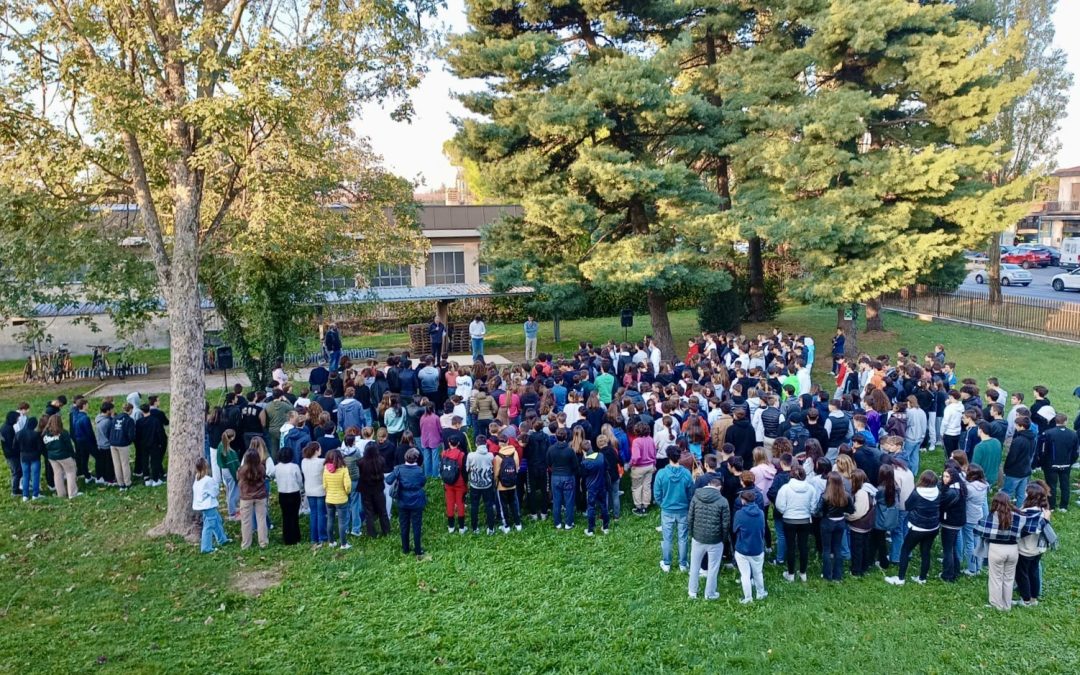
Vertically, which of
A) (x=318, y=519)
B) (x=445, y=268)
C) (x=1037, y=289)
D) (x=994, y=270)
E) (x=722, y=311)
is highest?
(x=445, y=268)

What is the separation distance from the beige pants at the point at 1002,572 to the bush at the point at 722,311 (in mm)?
16337

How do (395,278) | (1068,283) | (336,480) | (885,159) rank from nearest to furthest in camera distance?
(336,480)
(885,159)
(395,278)
(1068,283)

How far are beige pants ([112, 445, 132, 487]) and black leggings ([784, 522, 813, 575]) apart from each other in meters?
10.3

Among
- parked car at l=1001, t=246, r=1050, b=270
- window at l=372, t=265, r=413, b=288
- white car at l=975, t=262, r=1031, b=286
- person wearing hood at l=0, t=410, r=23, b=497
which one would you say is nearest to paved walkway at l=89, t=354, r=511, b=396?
person wearing hood at l=0, t=410, r=23, b=497

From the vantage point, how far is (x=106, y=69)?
30.5 ft

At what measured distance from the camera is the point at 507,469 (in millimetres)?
9633

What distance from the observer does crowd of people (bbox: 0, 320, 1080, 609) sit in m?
8.00

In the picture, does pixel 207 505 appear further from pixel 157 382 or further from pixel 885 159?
pixel 885 159

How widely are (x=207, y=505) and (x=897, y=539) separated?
338 inches

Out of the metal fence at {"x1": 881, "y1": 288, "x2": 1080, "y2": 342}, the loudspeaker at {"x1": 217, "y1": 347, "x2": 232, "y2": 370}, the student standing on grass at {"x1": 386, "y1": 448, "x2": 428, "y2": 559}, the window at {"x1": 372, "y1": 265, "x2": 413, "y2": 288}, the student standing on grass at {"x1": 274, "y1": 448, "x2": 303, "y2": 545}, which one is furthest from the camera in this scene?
the window at {"x1": 372, "y1": 265, "x2": 413, "y2": 288}

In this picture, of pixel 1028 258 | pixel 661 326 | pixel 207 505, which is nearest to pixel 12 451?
pixel 207 505

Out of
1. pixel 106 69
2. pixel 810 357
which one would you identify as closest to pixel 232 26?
pixel 106 69

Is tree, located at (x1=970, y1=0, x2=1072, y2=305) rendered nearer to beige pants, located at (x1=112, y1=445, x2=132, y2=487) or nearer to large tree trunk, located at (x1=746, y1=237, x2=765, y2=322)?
large tree trunk, located at (x1=746, y1=237, x2=765, y2=322)

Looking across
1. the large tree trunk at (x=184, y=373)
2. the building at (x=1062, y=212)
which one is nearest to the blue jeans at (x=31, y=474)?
the large tree trunk at (x=184, y=373)
